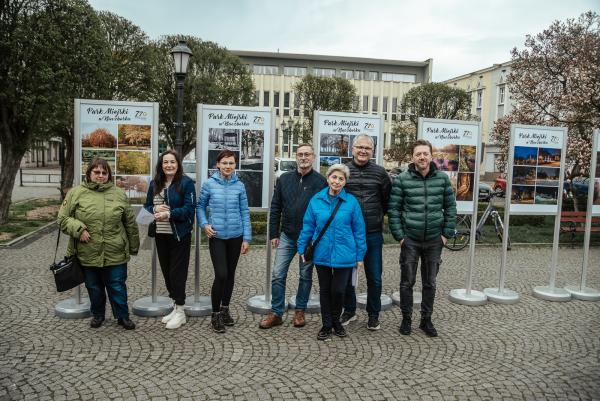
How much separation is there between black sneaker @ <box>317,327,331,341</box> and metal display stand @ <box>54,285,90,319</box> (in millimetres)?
2782

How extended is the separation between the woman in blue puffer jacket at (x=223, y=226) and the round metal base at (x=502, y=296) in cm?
379

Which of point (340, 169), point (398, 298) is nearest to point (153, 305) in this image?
point (340, 169)

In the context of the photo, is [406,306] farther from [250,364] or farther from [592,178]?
[592,178]

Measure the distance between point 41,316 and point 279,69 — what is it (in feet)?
197

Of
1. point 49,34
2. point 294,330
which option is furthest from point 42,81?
point 294,330

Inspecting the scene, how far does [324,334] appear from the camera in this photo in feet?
17.0

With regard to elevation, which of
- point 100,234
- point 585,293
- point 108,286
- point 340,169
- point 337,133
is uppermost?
point 337,133

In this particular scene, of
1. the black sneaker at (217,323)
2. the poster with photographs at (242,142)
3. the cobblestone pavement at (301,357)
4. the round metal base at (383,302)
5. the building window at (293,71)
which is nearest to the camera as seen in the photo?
the cobblestone pavement at (301,357)

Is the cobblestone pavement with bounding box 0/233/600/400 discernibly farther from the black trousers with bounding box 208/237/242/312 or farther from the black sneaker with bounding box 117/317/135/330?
the black trousers with bounding box 208/237/242/312

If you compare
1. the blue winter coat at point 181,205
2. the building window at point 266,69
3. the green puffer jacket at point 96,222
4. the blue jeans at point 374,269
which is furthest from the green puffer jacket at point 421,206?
the building window at point 266,69

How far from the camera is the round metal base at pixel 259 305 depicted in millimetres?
6035

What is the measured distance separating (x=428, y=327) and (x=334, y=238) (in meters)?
1.59

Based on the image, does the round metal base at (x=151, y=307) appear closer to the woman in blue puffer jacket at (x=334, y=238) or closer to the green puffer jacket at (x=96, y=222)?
the green puffer jacket at (x=96, y=222)

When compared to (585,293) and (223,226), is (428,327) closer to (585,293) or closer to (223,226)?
(223,226)
